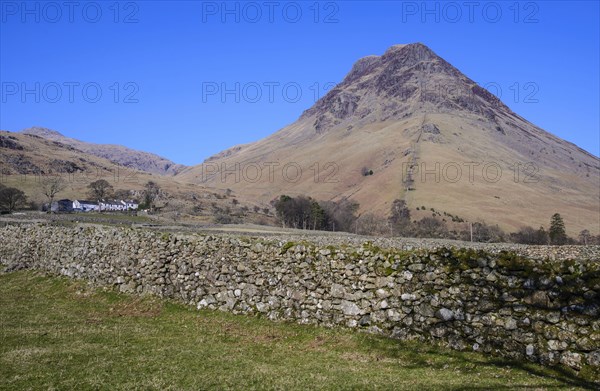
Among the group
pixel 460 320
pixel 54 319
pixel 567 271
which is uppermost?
pixel 567 271

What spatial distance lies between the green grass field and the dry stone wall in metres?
0.52

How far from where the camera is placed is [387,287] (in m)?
14.5

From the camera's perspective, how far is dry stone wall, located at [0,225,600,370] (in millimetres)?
11383

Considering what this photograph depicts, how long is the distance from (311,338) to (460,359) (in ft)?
15.0

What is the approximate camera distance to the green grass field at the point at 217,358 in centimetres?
1068

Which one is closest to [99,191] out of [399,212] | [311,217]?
[311,217]

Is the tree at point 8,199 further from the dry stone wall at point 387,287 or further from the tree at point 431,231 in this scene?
the dry stone wall at point 387,287

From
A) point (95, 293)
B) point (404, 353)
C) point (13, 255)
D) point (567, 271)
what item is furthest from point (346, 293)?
point (13, 255)

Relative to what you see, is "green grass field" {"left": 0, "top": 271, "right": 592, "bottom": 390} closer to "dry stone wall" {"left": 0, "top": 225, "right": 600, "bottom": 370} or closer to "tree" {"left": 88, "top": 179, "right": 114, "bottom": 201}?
"dry stone wall" {"left": 0, "top": 225, "right": 600, "bottom": 370}

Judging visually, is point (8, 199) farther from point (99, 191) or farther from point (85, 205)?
point (99, 191)

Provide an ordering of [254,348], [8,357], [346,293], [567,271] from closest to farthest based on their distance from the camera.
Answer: [567,271] < [8,357] < [254,348] < [346,293]

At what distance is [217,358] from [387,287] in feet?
17.5

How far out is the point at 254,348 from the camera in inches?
553

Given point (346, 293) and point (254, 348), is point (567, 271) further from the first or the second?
point (254, 348)
